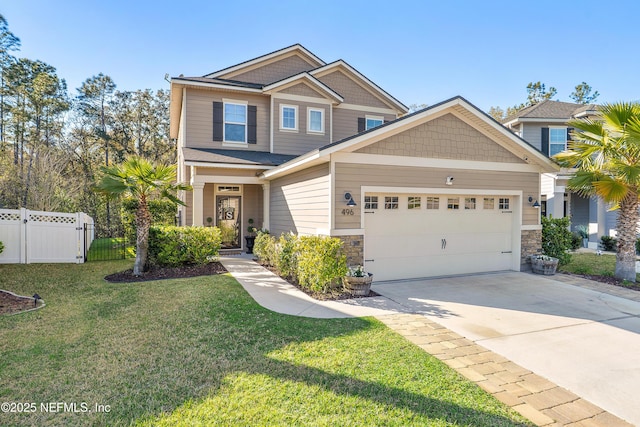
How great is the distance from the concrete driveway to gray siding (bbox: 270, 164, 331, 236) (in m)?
2.25

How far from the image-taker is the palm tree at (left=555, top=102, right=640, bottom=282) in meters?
8.05

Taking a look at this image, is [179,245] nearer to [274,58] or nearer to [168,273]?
[168,273]

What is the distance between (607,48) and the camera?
1722 cm

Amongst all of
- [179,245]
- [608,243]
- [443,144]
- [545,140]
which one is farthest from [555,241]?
[179,245]

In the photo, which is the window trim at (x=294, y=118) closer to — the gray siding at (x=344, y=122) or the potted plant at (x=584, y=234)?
the gray siding at (x=344, y=122)

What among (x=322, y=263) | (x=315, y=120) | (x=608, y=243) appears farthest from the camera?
(x=608, y=243)

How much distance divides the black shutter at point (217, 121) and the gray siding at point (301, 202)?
3164 mm

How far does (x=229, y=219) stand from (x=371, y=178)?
306 inches

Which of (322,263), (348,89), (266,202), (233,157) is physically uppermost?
(348,89)

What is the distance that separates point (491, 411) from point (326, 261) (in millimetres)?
4295

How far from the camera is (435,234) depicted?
9031mm

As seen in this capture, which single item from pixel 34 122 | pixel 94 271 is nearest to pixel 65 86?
pixel 34 122

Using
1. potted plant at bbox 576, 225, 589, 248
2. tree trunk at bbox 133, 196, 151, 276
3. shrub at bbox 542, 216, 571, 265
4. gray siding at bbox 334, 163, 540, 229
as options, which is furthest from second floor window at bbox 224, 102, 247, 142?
potted plant at bbox 576, 225, 589, 248

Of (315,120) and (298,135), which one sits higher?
(315,120)
